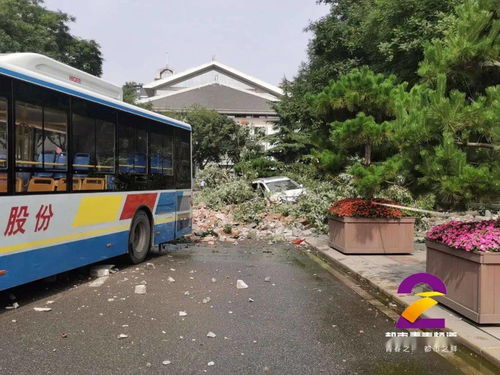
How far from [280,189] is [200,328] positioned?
15.0 metres

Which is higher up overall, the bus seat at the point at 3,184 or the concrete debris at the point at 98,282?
the bus seat at the point at 3,184

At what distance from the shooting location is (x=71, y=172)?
25.3ft

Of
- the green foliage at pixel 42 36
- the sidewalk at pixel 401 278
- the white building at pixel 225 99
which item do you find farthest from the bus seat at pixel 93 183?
the white building at pixel 225 99

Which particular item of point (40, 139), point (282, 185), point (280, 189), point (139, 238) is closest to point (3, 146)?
point (40, 139)

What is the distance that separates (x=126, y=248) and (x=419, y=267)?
538 cm

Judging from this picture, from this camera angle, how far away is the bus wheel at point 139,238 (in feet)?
32.7

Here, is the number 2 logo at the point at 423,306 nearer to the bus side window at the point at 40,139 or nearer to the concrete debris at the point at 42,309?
the concrete debris at the point at 42,309

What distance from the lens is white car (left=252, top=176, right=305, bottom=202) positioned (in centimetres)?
1945

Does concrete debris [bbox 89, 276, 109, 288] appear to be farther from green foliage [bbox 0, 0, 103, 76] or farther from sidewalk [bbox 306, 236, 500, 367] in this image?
green foliage [bbox 0, 0, 103, 76]

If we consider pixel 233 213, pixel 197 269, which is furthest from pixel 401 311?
pixel 233 213

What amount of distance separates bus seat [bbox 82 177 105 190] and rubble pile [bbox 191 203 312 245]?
5817 millimetres

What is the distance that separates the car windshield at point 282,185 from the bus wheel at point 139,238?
11.1 m

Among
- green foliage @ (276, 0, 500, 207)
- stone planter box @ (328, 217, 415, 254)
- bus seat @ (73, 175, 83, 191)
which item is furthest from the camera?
stone planter box @ (328, 217, 415, 254)

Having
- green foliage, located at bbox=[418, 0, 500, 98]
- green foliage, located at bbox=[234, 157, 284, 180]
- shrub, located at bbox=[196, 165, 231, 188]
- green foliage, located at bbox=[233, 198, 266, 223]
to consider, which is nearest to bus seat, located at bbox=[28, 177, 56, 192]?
green foliage, located at bbox=[418, 0, 500, 98]
